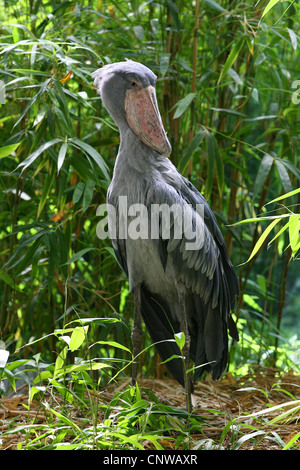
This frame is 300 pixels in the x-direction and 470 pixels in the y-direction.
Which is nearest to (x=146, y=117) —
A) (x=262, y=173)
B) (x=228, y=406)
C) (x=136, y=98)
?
(x=136, y=98)

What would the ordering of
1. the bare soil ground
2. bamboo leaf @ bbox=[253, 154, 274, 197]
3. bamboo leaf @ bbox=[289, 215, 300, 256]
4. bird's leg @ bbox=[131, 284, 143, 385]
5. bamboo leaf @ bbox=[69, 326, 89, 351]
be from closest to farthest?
bamboo leaf @ bbox=[289, 215, 300, 256] < bamboo leaf @ bbox=[69, 326, 89, 351] < the bare soil ground < bird's leg @ bbox=[131, 284, 143, 385] < bamboo leaf @ bbox=[253, 154, 274, 197]

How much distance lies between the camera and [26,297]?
222cm

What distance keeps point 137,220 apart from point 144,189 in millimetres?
83

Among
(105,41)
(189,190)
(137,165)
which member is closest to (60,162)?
(137,165)

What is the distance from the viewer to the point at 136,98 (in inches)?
60.3

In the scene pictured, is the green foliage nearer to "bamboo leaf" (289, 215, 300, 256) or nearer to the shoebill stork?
the shoebill stork

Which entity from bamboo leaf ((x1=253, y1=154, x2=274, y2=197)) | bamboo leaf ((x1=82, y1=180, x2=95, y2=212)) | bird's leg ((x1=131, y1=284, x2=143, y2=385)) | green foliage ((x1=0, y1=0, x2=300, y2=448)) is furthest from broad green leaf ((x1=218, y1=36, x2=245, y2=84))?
bird's leg ((x1=131, y1=284, x2=143, y2=385))

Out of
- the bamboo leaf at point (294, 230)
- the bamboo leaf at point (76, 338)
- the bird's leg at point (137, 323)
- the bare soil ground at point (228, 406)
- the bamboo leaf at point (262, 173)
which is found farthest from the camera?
the bamboo leaf at point (262, 173)

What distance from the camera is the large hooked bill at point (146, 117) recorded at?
1.53 metres

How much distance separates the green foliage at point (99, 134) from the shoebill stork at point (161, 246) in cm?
13

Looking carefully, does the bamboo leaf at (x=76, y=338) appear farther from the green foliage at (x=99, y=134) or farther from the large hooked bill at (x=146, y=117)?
the large hooked bill at (x=146, y=117)

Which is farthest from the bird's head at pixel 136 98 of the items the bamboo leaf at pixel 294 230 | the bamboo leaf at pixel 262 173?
the bamboo leaf at pixel 294 230

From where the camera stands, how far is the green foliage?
1.78m

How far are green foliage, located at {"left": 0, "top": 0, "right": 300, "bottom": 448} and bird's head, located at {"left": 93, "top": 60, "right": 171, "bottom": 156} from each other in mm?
147
